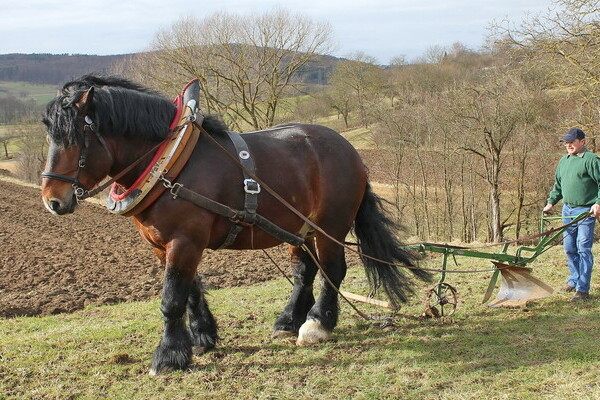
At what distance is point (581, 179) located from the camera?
5.62 meters

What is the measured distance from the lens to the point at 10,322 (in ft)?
19.6

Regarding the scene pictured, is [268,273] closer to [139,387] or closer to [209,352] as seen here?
[209,352]

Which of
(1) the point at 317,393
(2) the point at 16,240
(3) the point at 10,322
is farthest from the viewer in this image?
(2) the point at 16,240

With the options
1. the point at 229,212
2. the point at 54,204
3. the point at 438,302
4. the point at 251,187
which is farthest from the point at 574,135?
the point at 54,204

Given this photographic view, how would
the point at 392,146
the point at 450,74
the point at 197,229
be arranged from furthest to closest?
the point at 450,74, the point at 392,146, the point at 197,229

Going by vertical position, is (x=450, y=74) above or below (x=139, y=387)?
above

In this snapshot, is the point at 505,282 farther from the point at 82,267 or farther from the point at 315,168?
the point at 82,267

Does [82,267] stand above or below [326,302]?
below

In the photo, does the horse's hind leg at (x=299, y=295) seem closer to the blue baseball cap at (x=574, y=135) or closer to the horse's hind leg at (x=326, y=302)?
the horse's hind leg at (x=326, y=302)

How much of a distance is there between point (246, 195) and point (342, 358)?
60.1 inches

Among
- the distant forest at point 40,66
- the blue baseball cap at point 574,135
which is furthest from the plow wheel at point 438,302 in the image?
the distant forest at point 40,66

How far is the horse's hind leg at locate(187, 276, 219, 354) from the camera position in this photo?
14.7 ft

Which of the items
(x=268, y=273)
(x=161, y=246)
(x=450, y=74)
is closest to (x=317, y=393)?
(x=161, y=246)

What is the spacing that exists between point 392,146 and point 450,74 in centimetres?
1006
